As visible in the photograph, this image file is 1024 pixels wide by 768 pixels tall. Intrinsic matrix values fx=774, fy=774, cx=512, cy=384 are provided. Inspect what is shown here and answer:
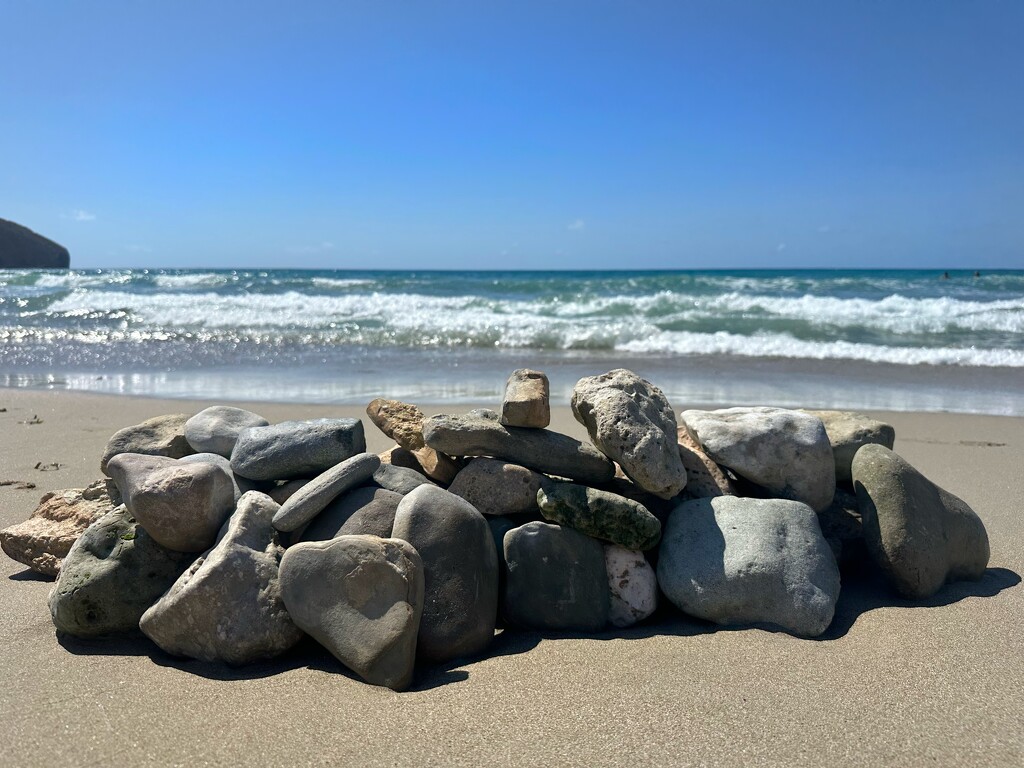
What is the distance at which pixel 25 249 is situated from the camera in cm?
5381

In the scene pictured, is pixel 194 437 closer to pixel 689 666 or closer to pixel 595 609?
pixel 595 609

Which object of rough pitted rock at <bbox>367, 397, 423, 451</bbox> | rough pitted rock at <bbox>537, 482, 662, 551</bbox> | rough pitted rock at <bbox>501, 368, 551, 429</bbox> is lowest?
rough pitted rock at <bbox>537, 482, 662, 551</bbox>

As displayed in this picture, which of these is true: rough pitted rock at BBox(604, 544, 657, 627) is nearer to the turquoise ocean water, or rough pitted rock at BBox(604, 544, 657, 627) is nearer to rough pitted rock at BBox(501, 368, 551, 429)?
rough pitted rock at BBox(501, 368, 551, 429)

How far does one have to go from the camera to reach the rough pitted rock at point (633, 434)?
350cm

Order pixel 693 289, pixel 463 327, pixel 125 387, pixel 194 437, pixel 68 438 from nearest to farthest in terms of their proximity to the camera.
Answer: pixel 194 437 → pixel 68 438 → pixel 125 387 → pixel 463 327 → pixel 693 289

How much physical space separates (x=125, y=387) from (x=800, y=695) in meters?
9.08

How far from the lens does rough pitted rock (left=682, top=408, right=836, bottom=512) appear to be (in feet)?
12.6

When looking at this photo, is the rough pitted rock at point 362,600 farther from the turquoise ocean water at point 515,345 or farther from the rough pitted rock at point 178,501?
the turquoise ocean water at point 515,345

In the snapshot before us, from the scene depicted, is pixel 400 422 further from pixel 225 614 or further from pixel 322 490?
pixel 225 614

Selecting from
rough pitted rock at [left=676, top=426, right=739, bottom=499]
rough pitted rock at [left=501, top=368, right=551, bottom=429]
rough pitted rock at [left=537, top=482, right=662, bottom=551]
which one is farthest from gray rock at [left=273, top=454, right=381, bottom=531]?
rough pitted rock at [left=676, top=426, right=739, bottom=499]

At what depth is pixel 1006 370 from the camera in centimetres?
1155

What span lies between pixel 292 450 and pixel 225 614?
928 millimetres

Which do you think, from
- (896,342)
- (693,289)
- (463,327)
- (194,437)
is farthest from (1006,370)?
(693,289)

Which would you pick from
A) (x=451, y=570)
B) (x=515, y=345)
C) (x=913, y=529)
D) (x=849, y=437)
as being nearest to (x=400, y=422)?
(x=451, y=570)
